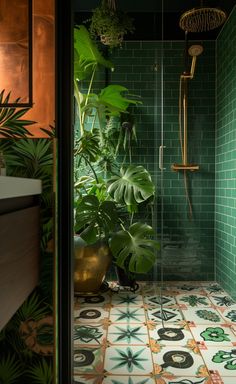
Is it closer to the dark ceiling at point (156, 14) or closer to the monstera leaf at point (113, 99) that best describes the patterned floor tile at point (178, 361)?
the monstera leaf at point (113, 99)

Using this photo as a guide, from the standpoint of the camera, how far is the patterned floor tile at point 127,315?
88.6 inches

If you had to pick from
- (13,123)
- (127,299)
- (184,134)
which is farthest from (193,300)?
(13,123)

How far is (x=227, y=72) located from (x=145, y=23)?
87cm

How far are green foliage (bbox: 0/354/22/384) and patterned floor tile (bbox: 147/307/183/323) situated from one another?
1.24 metres

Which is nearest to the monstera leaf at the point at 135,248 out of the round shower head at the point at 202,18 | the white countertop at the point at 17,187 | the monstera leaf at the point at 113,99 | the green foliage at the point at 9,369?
the monstera leaf at the point at 113,99

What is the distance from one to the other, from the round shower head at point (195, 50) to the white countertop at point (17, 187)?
2.41 m

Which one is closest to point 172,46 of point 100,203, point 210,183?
point 210,183

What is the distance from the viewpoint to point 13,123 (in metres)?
1.21

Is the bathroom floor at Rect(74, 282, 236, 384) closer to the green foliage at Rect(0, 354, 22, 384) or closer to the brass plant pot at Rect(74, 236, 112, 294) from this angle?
the brass plant pot at Rect(74, 236, 112, 294)

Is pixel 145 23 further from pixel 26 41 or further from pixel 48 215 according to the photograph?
pixel 48 215

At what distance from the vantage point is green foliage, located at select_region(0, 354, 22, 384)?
1.23 meters

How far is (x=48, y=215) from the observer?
1.24m

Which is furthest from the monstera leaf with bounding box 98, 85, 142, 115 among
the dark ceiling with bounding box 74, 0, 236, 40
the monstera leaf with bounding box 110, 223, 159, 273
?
the monstera leaf with bounding box 110, 223, 159, 273

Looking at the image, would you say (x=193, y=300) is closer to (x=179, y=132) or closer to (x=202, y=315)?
(x=202, y=315)
